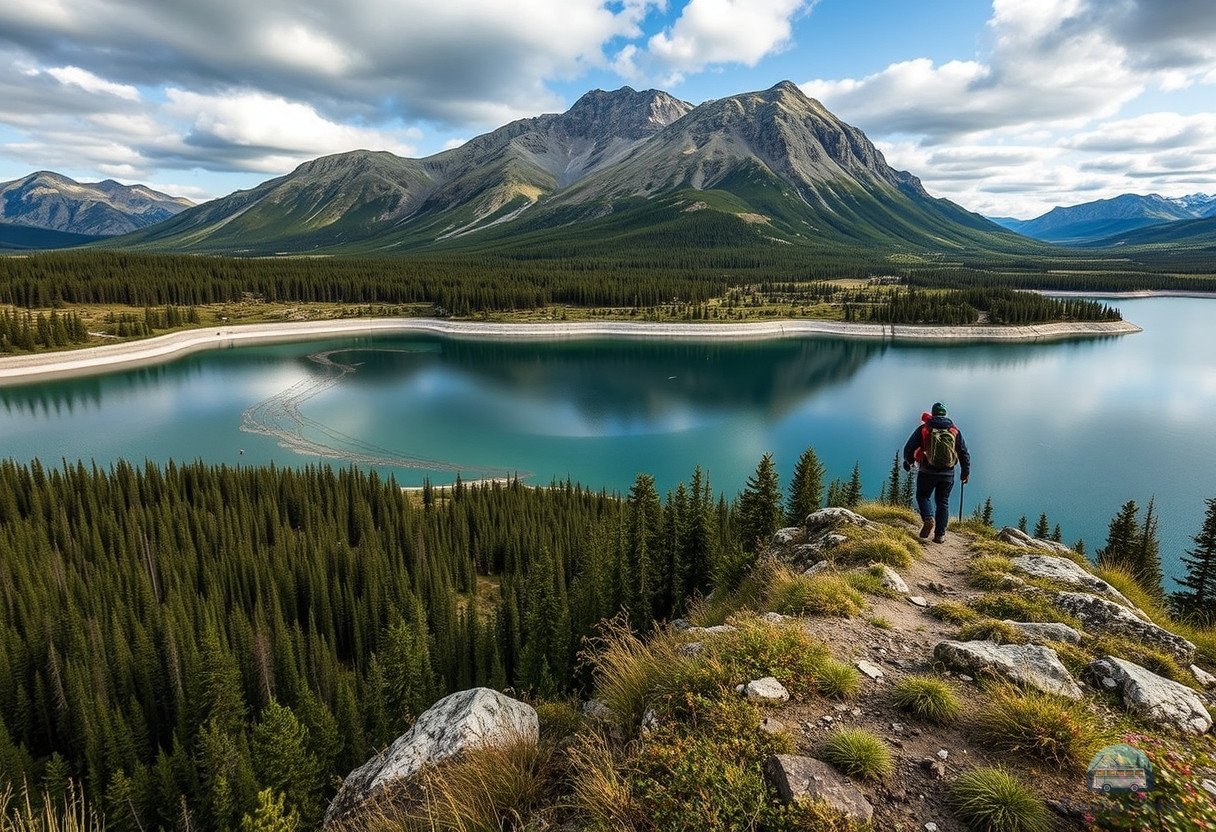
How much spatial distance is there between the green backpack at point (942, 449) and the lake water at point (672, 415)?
3818 centimetres

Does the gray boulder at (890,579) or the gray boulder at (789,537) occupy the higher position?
the gray boulder at (890,579)

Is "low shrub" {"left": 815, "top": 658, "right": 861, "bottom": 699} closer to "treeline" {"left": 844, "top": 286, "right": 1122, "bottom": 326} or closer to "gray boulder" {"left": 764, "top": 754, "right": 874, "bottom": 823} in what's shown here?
"gray boulder" {"left": 764, "top": 754, "right": 874, "bottom": 823}

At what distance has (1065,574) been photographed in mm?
11766

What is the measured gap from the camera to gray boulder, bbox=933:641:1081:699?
714 centimetres

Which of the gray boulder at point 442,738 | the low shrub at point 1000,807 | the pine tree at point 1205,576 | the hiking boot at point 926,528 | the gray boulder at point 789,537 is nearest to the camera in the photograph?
the low shrub at point 1000,807

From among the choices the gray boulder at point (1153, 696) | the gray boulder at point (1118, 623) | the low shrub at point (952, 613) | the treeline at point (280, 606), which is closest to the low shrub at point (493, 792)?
the treeline at point (280, 606)

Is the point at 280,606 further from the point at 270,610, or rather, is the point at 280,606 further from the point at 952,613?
the point at 952,613

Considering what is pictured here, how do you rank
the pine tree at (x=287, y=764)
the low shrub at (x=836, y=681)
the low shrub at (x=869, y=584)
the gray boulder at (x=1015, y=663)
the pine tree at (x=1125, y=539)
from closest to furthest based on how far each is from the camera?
1. the low shrub at (x=836, y=681)
2. the gray boulder at (x=1015, y=663)
3. the low shrub at (x=869, y=584)
4. the pine tree at (x=287, y=764)
5. the pine tree at (x=1125, y=539)

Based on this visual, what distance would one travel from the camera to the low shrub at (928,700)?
21.4 ft

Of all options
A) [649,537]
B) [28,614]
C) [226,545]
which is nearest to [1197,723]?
[649,537]

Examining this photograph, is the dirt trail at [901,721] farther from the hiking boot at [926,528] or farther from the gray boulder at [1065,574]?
the hiking boot at [926,528]

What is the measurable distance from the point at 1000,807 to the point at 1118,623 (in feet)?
22.2

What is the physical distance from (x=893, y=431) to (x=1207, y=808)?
229ft

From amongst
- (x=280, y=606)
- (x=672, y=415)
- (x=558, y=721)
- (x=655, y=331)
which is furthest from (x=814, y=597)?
(x=655, y=331)
